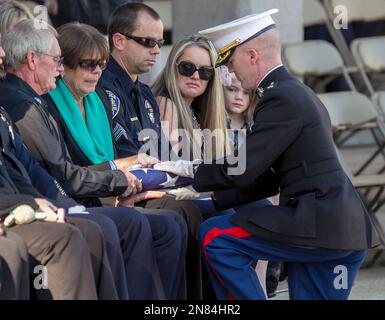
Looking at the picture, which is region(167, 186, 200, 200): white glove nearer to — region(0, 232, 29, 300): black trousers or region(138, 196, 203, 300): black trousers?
region(138, 196, 203, 300): black trousers

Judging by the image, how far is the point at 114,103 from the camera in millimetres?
6422

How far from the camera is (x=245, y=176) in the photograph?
538 centimetres

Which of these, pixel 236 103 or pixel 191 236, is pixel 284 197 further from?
pixel 236 103

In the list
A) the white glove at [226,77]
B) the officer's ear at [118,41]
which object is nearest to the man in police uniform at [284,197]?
the officer's ear at [118,41]

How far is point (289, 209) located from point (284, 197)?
9 cm

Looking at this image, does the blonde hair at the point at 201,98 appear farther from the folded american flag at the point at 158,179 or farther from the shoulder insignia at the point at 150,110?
the folded american flag at the point at 158,179

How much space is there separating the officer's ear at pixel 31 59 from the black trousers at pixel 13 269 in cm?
118

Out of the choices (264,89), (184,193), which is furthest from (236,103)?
(264,89)

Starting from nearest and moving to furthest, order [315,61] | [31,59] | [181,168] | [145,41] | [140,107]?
[31,59], [181,168], [140,107], [145,41], [315,61]

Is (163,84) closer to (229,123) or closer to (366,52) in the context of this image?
(229,123)

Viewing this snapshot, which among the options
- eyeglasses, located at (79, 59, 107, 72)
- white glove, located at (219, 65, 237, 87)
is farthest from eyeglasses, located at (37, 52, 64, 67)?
white glove, located at (219, 65, 237, 87)

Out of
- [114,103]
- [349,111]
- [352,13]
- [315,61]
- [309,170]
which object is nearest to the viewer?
[309,170]
